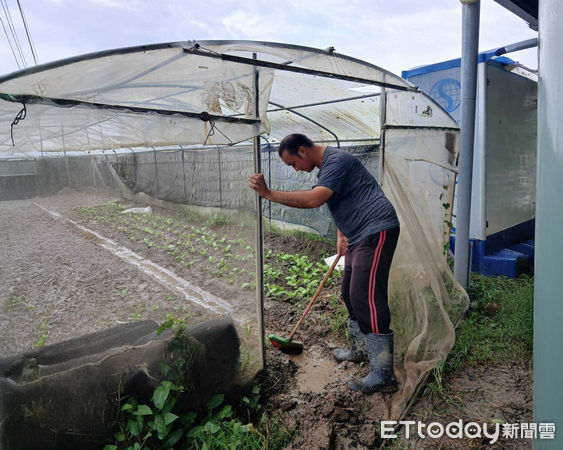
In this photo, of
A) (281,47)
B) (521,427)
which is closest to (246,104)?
(281,47)

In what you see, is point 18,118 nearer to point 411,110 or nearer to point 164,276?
point 164,276

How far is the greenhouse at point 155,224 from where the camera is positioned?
6.86 feet

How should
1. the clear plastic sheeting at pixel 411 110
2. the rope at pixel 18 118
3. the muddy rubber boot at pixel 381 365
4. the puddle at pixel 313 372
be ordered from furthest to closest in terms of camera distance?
the clear plastic sheeting at pixel 411 110 → the puddle at pixel 313 372 → the muddy rubber boot at pixel 381 365 → the rope at pixel 18 118

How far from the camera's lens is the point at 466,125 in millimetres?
4246

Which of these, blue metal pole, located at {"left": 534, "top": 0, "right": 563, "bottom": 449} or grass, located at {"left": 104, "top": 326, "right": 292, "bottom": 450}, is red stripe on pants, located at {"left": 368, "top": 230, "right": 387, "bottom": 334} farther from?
blue metal pole, located at {"left": 534, "top": 0, "right": 563, "bottom": 449}

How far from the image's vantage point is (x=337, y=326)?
13.3 ft

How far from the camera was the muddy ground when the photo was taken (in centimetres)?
221

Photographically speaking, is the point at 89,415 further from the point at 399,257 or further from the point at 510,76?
the point at 510,76

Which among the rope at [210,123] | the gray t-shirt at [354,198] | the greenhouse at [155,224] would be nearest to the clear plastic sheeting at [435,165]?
the greenhouse at [155,224]

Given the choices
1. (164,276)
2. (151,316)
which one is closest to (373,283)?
(151,316)

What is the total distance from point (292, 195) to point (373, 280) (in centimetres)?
88

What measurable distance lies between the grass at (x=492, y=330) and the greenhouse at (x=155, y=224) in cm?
16

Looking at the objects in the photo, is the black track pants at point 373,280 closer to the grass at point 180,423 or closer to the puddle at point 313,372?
the puddle at point 313,372

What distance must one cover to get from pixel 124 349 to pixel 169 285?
76 centimetres
